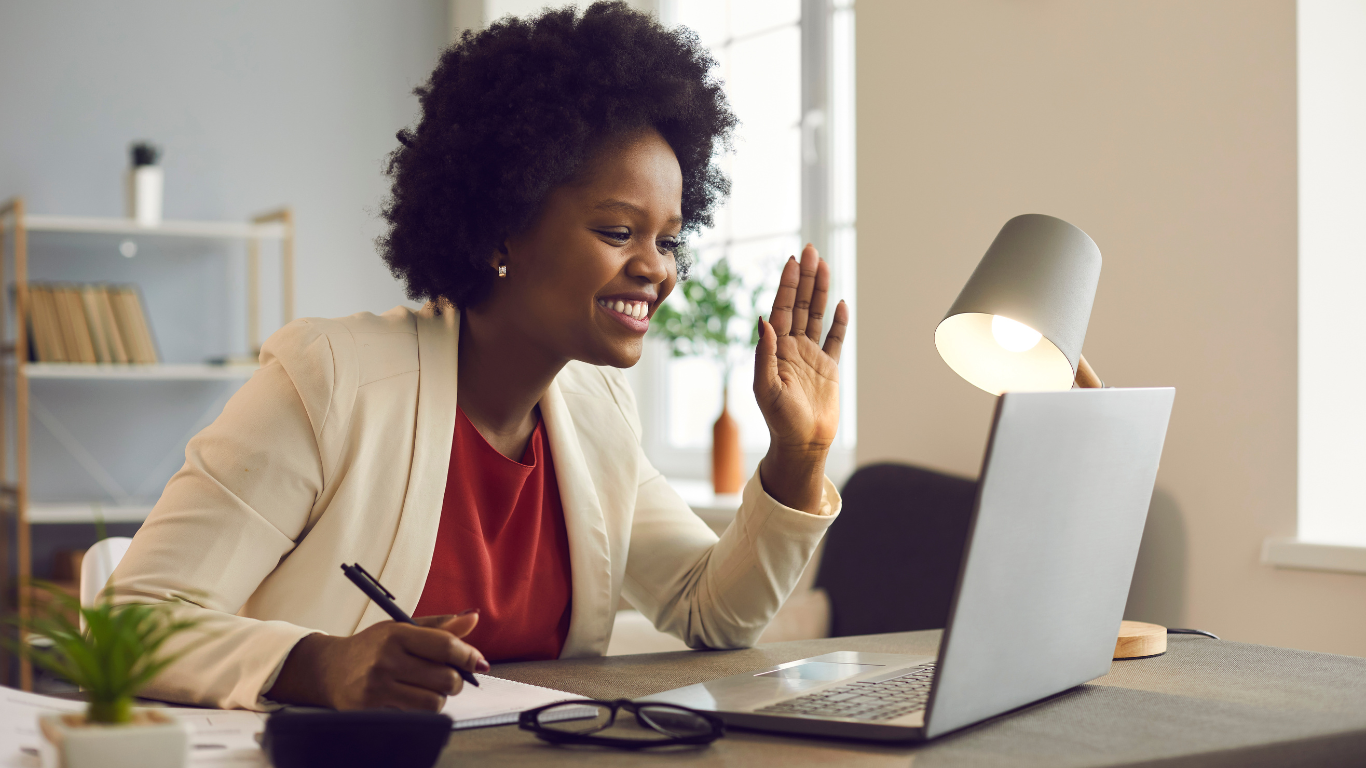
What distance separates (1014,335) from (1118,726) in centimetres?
48

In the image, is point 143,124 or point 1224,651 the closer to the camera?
point 1224,651

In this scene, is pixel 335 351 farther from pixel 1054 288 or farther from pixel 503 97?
pixel 1054 288

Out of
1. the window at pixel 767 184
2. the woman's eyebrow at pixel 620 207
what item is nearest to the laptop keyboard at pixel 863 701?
the woman's eyebrow at pixel 620 207

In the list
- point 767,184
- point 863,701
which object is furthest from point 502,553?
point 767,184

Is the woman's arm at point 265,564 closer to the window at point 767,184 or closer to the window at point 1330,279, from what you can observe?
the window at point 1330,279

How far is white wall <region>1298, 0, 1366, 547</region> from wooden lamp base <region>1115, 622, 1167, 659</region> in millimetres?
699

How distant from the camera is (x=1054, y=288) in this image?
3.44 feet

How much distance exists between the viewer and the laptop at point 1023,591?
→ 68cm

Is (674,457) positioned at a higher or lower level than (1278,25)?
lower

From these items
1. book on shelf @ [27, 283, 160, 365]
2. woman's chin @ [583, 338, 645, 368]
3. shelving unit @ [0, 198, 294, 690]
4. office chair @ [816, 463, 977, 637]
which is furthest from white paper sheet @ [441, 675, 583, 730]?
book on shelf @ [27, 283, 160, 365]

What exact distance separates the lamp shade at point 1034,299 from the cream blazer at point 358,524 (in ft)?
0.80

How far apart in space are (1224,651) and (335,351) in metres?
0.94

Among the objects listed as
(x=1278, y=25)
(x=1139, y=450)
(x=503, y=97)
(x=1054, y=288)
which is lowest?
(x=1139, y=450)

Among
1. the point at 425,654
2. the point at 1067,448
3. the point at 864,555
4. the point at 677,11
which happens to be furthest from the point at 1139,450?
the point at 677,11
